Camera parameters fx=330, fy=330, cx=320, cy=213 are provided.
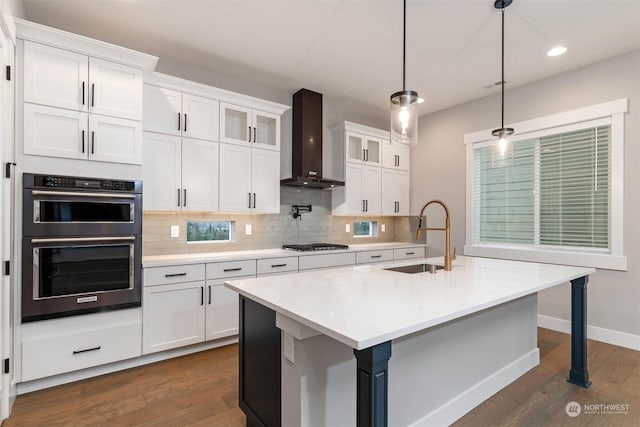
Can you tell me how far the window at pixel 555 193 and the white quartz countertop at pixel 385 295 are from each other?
1.34m

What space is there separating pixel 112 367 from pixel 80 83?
222 cm

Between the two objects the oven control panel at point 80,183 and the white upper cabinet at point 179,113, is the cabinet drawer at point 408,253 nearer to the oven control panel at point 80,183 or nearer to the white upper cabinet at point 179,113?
the white upper cabinet at point 179,113

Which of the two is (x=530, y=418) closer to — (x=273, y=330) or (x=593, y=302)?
(x=273, y=330)

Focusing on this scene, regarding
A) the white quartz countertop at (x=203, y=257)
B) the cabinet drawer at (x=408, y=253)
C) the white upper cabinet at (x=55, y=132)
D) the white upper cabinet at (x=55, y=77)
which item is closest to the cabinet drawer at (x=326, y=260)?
the white quartz countertop at (x=203, y=257)

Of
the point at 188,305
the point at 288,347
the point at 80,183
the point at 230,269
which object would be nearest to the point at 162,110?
the point at 80,183

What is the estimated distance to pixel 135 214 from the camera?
8.73ft

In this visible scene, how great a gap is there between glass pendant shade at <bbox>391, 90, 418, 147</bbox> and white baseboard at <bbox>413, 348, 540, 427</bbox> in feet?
5.43

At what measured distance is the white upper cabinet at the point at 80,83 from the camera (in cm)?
230

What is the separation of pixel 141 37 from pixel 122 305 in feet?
7.59

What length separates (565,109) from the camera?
11.8ft

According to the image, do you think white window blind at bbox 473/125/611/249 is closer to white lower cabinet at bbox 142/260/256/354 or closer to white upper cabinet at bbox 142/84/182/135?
white lower cabinet at bbox 142/260/256/354

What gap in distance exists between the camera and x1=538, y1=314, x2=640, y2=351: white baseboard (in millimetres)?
3140

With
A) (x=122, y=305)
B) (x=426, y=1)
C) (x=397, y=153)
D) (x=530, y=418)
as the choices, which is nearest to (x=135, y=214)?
(x=122, y=305)

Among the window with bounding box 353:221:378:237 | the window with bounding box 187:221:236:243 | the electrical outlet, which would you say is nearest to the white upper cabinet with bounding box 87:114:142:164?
the window with bounding box 187:221:236:243
